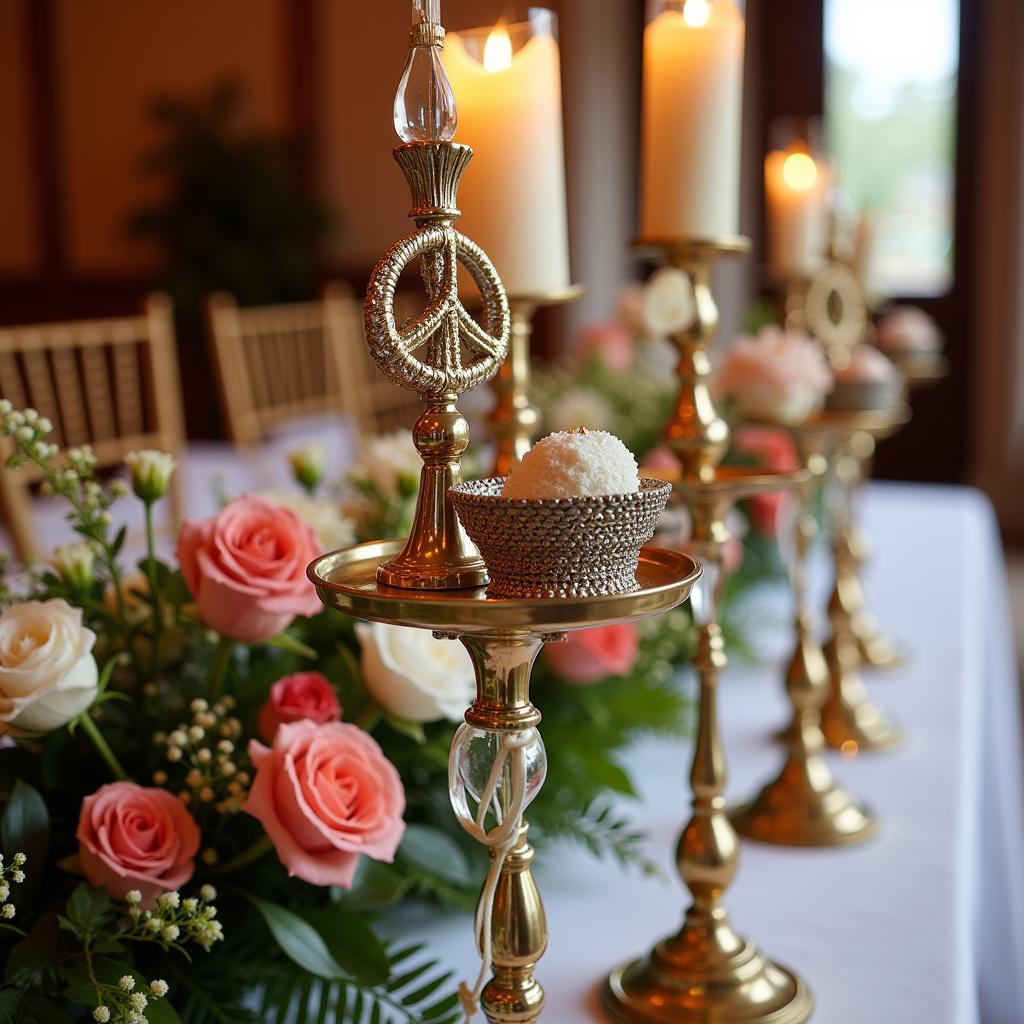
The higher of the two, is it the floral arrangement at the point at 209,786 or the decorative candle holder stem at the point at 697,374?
the decorative candle holder stem at the point at 697,374

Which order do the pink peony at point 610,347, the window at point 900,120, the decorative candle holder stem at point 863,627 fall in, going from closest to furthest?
the decorative candle holder stem at point 863,627 < the pink peony at point 610,347 < the window at point 900,120

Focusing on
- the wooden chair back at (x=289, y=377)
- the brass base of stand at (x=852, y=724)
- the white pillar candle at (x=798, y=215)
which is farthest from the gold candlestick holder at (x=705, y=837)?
the wooden chair back at (x=289, y=377)

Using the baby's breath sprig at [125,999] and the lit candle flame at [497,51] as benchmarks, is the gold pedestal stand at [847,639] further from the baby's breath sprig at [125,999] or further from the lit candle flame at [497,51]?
the baby's breath sprig at [125,999]

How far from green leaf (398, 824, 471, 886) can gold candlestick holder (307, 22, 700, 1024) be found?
20cm

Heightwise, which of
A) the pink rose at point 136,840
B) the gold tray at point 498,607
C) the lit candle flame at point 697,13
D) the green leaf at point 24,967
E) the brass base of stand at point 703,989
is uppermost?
the lit candle flame at point 697,13

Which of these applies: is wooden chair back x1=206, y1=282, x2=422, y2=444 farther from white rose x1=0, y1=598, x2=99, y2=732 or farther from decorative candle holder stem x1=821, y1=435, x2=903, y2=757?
white rose x1=0, y1=598, x2=99, y2=732

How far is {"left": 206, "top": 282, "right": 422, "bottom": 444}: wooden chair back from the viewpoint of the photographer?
2.75 meters

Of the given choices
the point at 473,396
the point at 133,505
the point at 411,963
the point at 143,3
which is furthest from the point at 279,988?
the point at 143,3

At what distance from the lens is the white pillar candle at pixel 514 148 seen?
2.03ft

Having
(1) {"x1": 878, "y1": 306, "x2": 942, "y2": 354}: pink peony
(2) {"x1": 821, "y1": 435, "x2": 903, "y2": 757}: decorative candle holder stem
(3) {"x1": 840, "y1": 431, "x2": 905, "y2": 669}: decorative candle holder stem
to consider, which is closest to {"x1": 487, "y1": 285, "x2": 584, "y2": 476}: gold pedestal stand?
(2) {"x1": 821, "y1": 435, "x2": 903, "y2": 757}: decorative candle holder stem

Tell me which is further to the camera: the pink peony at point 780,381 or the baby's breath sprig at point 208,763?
the pink peony at point 780,381

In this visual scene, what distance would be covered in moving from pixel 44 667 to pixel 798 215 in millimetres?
1082

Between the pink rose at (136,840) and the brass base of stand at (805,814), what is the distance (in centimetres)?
47

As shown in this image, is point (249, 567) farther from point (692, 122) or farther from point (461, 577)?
point (692, 122)
